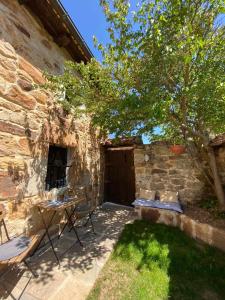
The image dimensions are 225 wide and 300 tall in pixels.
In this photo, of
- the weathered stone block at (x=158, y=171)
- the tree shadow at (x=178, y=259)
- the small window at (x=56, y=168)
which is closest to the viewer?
the tree shadow at (x=178, y=259)

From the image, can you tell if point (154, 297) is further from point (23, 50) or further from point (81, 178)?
point (23, 50)

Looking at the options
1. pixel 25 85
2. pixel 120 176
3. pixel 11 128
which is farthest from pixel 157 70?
pixel 120 176

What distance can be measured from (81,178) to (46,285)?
2.77m

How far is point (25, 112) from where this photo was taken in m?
3.01

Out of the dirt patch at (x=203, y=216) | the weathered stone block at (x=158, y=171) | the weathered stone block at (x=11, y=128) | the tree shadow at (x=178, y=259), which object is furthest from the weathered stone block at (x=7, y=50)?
the dirt patch at (x=203, y=216)

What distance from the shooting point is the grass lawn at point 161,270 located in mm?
2217

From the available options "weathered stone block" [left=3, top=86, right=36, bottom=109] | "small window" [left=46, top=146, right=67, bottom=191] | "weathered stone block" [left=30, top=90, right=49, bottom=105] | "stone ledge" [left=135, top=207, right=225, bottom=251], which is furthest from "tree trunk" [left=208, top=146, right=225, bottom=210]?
"weathered stone block" [left=3, top=86, right=36, bottom=109]

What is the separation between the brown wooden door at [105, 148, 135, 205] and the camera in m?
6.37

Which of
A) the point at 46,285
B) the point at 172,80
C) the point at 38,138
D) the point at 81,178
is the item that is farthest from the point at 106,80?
the point at 46,285

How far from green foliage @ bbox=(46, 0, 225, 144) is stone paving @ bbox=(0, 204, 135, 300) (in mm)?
2618

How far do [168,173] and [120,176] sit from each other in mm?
1988

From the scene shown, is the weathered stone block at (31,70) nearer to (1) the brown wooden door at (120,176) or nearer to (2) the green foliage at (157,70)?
(2) the green foliage at (157,70)

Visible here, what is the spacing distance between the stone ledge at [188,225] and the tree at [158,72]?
3.09 feet

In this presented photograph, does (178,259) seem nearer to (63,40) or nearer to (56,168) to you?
(56,168)
